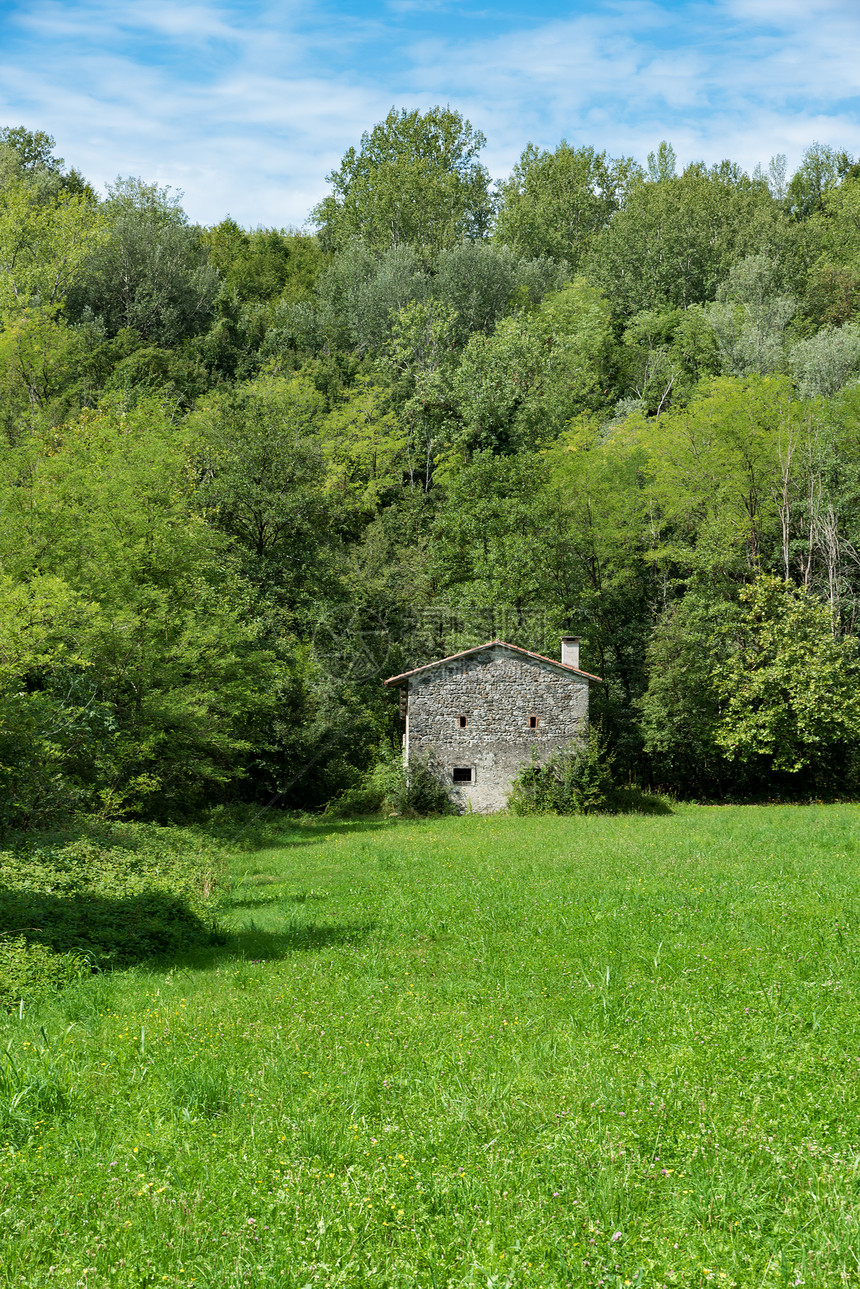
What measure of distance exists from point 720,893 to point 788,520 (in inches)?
1254

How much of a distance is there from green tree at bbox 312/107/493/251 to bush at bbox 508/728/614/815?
4434 centimetres

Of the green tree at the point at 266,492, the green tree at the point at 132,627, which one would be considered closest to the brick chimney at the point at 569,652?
the green tree at the point at 132,627

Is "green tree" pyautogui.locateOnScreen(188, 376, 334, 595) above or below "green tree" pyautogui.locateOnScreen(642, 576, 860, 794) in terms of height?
above

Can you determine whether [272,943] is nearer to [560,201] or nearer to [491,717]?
[491,717]

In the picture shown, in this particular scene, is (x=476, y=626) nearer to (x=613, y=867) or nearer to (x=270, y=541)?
(x=270, y=541)

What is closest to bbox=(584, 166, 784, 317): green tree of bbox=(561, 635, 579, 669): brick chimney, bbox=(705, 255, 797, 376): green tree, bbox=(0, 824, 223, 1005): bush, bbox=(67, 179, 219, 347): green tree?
bbox=(705, 255, 797, 376): green tree

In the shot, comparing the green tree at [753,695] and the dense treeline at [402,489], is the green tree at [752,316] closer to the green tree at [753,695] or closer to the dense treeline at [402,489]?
the dense treeline at [402,489]

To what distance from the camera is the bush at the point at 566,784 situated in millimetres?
32969

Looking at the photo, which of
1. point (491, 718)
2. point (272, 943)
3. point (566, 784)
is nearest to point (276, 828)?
point (491, 718)

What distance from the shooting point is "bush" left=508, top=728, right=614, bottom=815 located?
108ft

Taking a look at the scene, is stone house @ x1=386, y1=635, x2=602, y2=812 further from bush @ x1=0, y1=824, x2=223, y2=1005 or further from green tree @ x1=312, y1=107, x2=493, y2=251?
green tree @ x1=312, y1=107, x2=493, y2=251

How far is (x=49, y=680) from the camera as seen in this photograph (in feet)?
78.7

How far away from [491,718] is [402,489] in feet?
72.0

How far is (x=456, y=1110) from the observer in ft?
21.2
